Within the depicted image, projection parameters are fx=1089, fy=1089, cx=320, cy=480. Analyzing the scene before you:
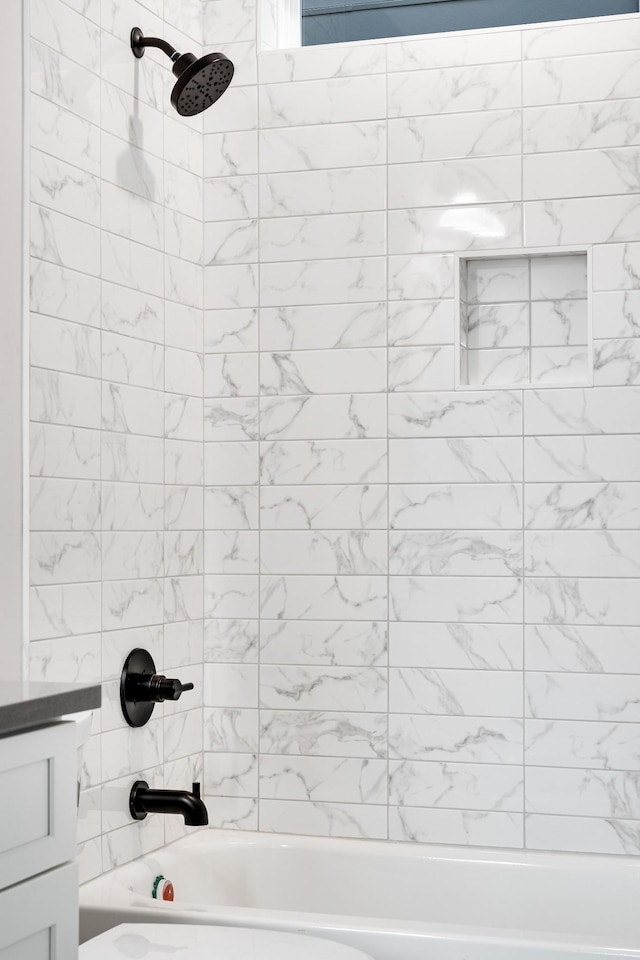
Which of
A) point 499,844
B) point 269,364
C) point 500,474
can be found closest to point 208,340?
point 269,364

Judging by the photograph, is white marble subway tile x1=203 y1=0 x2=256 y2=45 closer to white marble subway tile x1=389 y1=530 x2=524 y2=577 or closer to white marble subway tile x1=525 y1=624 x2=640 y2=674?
white marble subway tile x1=389 y1=530 x2=524 y2=577

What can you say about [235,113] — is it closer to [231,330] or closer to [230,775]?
[231,330]

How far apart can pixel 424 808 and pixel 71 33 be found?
6.84 ft

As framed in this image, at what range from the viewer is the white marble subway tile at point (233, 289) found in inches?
120

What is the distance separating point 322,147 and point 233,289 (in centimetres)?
46

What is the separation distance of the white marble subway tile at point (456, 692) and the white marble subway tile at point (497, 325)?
0.87m

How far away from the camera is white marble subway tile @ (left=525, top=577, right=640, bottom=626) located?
2744mm

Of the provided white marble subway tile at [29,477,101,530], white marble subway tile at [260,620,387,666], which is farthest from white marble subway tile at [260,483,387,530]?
white marble subway tile at [29,477,101,530]

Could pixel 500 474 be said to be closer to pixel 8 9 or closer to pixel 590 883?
pixel 590 883

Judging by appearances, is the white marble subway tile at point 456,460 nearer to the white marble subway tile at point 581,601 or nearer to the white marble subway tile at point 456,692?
the white marble subway tile at point 581,601

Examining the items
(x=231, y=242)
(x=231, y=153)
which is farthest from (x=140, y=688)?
(x=231, y=153)

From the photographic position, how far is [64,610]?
2396 millimetres

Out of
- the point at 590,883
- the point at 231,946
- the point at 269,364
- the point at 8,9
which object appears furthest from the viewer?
the point at 269,364

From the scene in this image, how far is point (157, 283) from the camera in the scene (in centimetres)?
284
